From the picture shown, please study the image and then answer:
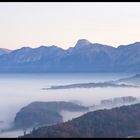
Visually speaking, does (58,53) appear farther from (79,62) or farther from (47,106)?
(47,106)

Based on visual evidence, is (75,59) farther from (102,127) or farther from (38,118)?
(102,127)

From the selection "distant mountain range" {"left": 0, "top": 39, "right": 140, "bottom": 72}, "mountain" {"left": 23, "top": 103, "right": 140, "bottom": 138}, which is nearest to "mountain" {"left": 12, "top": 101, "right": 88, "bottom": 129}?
"mountain" {"left": 23, "top": 103, "right": 140, "bottom": 138}

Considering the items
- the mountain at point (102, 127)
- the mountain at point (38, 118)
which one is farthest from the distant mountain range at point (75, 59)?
the mountain at point (102, 127)

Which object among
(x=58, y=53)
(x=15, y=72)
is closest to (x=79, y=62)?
(x=58, y=53)

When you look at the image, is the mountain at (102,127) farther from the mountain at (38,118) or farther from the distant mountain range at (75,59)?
the distant mountain range at (75,59)

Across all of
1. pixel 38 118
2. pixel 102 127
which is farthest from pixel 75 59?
pixel 102 127
